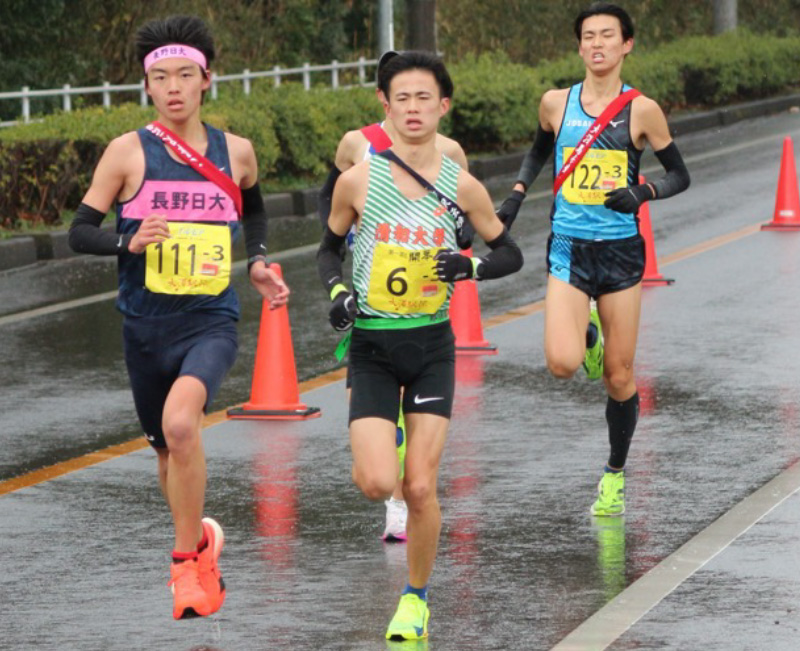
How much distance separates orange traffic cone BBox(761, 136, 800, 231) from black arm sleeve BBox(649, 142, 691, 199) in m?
9.39

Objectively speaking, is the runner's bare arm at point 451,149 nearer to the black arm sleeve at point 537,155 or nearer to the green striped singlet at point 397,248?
the black arm sleeve at point 537,155

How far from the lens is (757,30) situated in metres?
48.1

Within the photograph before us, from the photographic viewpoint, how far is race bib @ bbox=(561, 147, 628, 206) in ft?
26.7

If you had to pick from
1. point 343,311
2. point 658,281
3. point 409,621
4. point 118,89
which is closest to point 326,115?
point 118,89

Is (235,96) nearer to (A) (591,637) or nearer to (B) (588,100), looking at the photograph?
(B) (588,100)

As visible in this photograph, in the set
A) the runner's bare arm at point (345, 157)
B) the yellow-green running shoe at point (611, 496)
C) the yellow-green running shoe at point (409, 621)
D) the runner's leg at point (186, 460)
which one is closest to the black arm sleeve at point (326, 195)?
the runner's bare arm at point (345, 157)

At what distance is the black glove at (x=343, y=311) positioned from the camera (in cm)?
621

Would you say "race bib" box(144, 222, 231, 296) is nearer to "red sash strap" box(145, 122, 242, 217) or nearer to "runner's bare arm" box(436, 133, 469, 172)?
"red sash strap" box(145, 122, 242, 217)

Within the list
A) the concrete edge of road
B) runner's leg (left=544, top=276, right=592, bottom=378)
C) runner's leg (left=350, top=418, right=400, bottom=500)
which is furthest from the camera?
the concrete edge of road

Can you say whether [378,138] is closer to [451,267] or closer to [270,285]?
[270,285]

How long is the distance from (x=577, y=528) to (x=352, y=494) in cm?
114

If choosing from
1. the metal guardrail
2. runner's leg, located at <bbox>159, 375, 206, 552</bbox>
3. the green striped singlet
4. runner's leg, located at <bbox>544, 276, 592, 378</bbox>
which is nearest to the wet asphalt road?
runner's leg, located at <bbox>159, 375, 206, 552</bbox>

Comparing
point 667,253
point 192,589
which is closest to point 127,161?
point 192,589

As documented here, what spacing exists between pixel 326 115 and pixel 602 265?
47.0 feet
